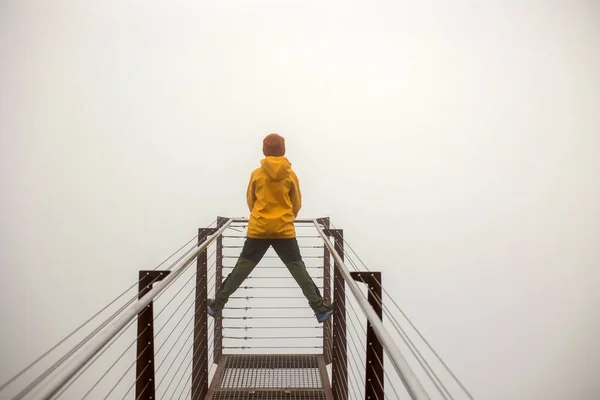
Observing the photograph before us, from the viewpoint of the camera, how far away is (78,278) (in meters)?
4.24

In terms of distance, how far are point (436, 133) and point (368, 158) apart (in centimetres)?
92

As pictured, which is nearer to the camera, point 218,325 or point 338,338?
point 338,338

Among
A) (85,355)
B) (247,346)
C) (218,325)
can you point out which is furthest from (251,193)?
(247,346)

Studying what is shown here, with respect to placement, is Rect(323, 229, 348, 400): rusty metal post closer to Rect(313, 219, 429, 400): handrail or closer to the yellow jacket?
the yellow jacket

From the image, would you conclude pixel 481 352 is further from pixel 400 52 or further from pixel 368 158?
pixel 400 52

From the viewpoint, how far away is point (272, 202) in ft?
6.66

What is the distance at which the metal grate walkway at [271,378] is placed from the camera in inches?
81.9

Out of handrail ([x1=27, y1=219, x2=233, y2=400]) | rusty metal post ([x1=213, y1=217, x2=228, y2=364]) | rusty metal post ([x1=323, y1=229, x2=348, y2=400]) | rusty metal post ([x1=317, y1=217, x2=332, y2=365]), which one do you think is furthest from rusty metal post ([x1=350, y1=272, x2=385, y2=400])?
rusty metal post ([x1=213, y1=217, x2=228, y2=364])

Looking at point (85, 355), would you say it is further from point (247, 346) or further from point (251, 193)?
point (247, 346)

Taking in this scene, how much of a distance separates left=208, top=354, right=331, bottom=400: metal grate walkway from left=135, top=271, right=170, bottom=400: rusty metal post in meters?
0.83

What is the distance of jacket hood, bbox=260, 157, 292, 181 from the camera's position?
2.01 meters

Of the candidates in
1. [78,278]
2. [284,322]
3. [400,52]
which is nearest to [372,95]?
[400,52]

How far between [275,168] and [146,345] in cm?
112

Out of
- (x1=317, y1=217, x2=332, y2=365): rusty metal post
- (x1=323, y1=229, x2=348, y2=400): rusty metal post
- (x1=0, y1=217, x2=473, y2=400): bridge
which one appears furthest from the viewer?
(x1=317, y1=217, x2=332, y2=365): rusty metal post
